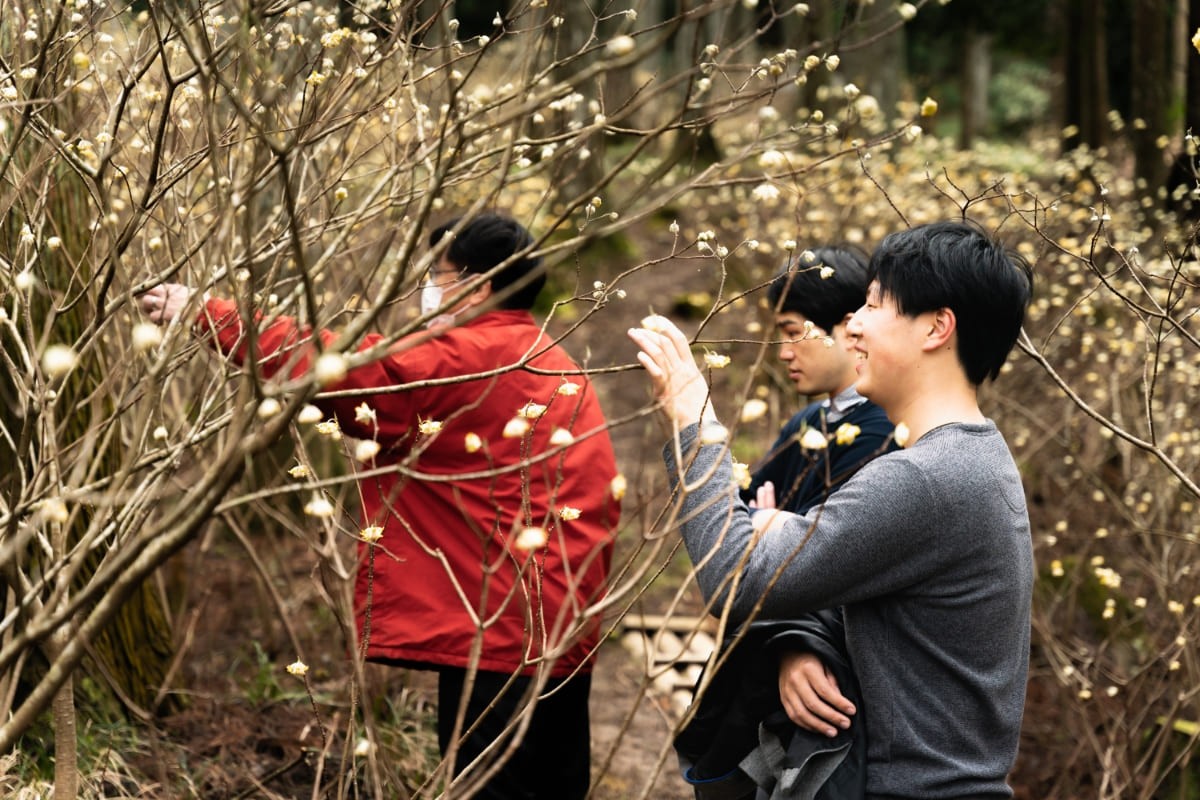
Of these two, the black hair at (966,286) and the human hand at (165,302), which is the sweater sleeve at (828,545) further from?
the human hand at (165,302)

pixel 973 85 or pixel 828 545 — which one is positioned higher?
pixel 828 545

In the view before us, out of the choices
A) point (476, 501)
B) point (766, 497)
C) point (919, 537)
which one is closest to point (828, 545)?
point (919, 537)

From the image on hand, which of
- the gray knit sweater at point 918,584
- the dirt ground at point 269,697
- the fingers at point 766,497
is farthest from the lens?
the dirt ground at point 269,697

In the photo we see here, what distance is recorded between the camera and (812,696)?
2.13 metres

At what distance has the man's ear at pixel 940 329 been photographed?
2139 millimetres

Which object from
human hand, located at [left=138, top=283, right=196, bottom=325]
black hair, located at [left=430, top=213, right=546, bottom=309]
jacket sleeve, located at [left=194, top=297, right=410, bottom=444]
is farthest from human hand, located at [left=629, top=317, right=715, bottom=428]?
human hand, located at [left=138, top=283, right=196, bottom=325]

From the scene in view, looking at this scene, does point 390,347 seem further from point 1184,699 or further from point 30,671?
point 1184,699

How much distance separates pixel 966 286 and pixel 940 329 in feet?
0.29

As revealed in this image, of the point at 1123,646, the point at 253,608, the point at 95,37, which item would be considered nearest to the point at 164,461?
the point at 95,37

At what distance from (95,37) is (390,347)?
170 cm

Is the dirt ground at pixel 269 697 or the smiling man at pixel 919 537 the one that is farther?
the dirt ground at pixel 269 697

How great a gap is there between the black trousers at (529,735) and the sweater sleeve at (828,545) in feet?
4.10

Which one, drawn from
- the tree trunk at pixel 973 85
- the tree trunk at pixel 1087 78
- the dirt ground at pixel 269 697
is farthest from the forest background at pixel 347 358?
the tree trunk at pixel 973 85

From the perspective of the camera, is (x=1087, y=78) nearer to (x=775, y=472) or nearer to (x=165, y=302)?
(x=775, y=472)
